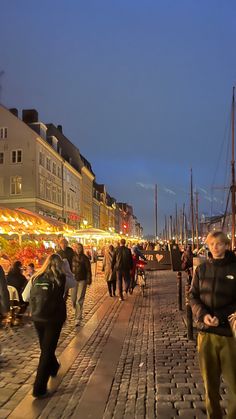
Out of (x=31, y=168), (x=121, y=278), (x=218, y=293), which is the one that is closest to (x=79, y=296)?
(x=121, y=278)

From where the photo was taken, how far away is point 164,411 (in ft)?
15.7

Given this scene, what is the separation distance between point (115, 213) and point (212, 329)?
12325cm

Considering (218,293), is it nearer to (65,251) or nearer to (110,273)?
(65,251)

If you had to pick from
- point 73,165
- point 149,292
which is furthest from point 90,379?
point 73,165

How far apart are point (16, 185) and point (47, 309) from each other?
42.8 metres

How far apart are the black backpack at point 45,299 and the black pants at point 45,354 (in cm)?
12

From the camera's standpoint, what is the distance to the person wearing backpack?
5504 mm

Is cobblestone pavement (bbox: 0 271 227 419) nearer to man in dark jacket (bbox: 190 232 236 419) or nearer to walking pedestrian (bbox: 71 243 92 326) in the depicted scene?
walking pedestrian (bbox: 71 243 92 326)

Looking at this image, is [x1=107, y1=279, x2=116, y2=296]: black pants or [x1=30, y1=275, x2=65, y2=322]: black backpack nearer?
[x1=30, y1=275, x2=65, y2=322]: black backpack

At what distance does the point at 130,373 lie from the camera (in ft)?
20.8

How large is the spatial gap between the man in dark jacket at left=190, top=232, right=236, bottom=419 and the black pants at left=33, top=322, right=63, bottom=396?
229 centimetres

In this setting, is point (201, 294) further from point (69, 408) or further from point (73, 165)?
point (73, 165)

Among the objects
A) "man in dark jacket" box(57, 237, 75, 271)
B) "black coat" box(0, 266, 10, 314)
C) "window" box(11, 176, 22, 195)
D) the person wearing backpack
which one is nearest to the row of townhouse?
"window" box(11, 176, 22, 195)

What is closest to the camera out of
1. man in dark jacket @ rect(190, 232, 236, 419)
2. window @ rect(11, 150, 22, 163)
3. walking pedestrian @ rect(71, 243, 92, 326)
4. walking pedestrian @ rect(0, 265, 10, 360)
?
man in dark jacket @ rect(190, 232, 236, 419)
